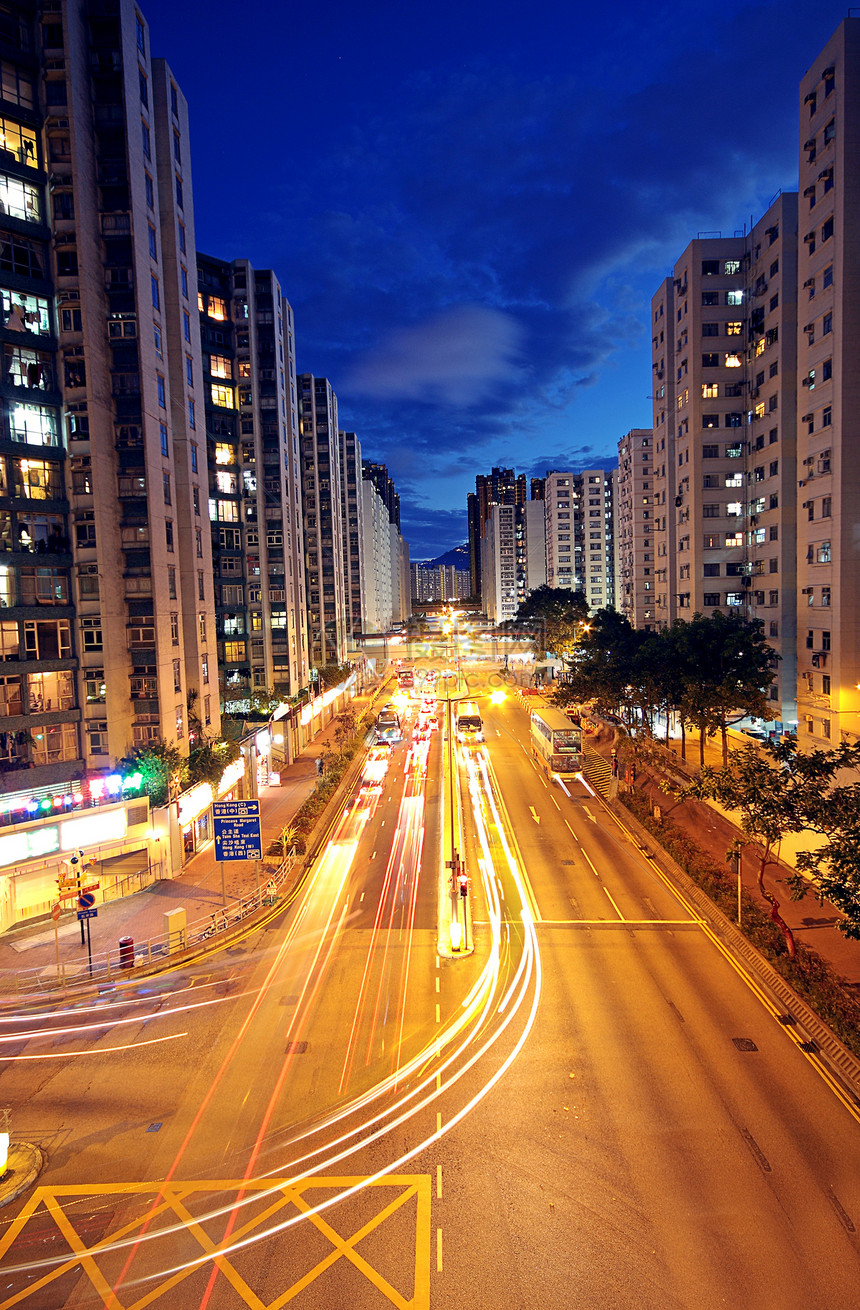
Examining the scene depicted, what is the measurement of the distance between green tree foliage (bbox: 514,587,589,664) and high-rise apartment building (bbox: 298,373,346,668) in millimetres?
33690

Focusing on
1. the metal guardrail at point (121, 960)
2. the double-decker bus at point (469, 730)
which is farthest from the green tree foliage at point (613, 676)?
the metal guardrail at point (121, 960)

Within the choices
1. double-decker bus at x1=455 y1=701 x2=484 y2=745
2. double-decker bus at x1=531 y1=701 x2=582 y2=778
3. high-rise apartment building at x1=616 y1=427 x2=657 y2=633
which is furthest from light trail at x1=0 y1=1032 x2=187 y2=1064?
high-rise apartment building at x1=616 y1=427 x2=657 y2=633

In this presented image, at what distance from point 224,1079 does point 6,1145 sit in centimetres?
490

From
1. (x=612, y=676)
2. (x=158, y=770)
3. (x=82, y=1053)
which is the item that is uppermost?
(x=612, y=676)

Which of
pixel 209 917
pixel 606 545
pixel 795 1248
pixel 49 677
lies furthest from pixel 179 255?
pixel 606 545

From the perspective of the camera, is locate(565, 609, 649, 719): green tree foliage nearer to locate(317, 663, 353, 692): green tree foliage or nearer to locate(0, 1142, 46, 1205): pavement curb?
locate(317, 663, 353, 692): green tree foliage

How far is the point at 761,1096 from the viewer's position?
Answer: 52.6 feet

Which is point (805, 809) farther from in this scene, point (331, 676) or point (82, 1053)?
point (331, 676)

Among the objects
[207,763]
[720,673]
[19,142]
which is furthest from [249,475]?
[720,673]

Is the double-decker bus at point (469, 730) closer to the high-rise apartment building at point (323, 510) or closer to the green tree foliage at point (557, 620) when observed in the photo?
the green tree foliage at point (557, 620)

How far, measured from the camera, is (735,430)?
62406 mm

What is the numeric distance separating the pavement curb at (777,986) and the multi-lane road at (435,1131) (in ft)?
1.97

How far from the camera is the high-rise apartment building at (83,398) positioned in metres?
33.3

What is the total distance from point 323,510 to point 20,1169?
9162cm
